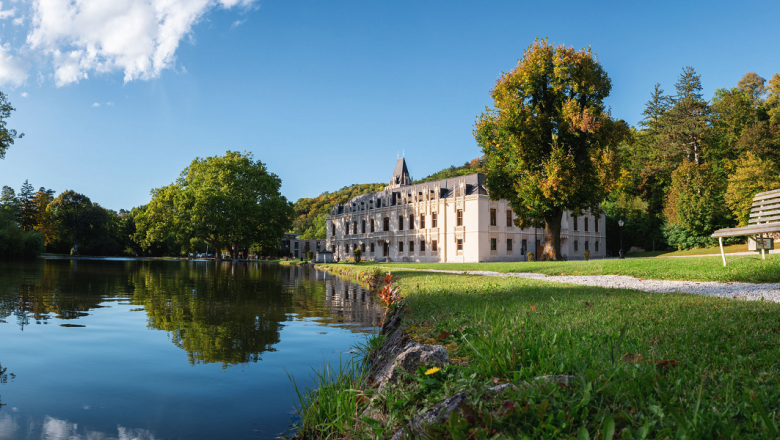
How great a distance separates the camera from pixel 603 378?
259cm

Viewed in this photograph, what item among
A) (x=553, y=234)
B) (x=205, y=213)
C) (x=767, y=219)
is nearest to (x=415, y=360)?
(x=767, y=219)

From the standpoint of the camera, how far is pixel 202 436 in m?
3.71

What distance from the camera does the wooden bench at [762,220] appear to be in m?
9.75

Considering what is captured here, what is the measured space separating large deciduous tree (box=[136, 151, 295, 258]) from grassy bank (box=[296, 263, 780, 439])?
47.5 meters

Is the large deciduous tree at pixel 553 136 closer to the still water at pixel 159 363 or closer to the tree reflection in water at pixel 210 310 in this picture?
the tree reflection in water at pixel 210 310

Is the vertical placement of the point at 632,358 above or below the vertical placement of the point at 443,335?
above

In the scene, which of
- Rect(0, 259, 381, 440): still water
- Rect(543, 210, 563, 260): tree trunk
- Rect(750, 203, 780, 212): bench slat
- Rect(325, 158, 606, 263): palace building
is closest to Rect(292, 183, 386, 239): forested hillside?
Rect(325, 158, 606, 263): palace building

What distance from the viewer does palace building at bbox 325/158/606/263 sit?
47.9m

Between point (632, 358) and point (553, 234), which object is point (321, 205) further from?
point (632, 358)

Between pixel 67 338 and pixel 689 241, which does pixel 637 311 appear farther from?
pixel 689 241

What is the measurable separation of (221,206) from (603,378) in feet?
166

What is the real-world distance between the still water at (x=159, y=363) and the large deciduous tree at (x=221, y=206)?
3852 centimetres

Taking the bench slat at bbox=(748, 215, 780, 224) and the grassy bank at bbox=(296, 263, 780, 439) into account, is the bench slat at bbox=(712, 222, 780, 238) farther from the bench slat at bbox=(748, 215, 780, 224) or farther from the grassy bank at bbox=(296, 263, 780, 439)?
the grassy bank at bbox=(296, 263, 780, 439)

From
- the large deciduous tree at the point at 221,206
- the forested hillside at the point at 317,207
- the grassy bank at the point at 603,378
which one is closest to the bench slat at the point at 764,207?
the grassy bank at the point at 603,378
